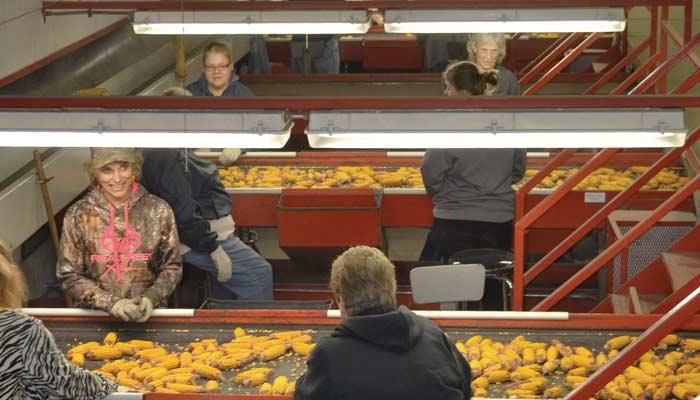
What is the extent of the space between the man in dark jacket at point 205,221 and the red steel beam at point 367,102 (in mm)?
2075

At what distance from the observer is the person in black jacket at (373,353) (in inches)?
192

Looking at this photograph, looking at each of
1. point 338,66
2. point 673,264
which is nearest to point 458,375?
point 673,264

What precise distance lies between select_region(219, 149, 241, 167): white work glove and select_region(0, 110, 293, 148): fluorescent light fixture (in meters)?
4.77

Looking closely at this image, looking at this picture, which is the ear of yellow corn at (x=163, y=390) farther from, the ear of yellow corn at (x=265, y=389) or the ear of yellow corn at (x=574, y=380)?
the ear of yellow corn at (x=574, y=380)

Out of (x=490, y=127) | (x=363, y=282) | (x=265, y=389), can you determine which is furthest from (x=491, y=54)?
(x=363, y=282)

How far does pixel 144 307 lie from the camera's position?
7.16 meters

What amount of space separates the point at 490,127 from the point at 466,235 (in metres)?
3.46

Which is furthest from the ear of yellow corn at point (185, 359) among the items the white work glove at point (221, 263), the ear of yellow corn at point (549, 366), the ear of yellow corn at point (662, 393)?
the ear of yellow corn at point (662, 393)

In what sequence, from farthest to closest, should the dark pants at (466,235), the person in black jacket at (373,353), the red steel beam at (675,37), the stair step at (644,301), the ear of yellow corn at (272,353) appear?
the red steel beam at (675,37), the dark pants at (466,235), the stair step at (644,301), the ear of yellow corn at (272,353), the person in black jacket at (373,353)

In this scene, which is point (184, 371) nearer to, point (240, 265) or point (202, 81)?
point (240, 265)

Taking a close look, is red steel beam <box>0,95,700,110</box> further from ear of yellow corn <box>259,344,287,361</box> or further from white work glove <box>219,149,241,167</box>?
white work glove <box>219,149,241,167</box>

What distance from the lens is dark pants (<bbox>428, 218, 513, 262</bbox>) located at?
915 centimetres

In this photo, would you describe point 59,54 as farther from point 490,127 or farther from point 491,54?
point 490,127

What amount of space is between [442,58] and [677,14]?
14.1 ft
